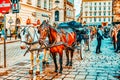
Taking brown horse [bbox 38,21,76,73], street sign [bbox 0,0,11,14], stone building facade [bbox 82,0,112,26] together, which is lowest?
brown horse [bbox 38,21,76,73]

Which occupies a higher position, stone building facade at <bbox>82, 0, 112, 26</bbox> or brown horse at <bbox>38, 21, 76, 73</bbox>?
stone building facade at <bbox>82, 0, 112, 26</bbox>

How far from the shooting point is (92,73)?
10.5 meters

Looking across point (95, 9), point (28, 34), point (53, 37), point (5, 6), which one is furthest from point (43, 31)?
point (95, 9)

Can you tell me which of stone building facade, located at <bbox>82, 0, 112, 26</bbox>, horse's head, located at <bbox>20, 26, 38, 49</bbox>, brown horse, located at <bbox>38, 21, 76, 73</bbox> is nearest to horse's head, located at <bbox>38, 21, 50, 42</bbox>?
brown horse, located at <bbox>38, 21, 76, 73</bbox>

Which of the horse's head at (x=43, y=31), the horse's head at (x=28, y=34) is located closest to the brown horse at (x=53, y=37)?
the horse's head at (x=43, y=31)

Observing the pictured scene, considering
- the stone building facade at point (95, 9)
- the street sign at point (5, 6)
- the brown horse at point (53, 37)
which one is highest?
the stone building facade at point (95, 9)

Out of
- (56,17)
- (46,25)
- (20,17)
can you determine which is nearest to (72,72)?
(46,25)

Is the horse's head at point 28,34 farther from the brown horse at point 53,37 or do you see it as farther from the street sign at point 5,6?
the street sign at point 5,6

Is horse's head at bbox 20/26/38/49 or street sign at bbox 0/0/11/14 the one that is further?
street sign at bbox 0/0/11/14

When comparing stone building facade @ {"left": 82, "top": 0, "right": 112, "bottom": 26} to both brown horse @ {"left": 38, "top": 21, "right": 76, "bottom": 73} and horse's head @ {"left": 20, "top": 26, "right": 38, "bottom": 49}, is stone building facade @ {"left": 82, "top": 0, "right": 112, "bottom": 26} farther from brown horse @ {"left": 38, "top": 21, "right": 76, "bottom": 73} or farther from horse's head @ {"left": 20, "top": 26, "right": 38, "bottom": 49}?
horse's head @ {"left": 20, "top": 26, "right": 38, "bottom": 49}

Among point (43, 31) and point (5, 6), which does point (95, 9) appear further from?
point (43, 31)

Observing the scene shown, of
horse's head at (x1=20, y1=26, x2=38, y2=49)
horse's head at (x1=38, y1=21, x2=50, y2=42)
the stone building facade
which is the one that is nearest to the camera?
horse's head at (x1=38, y1=21, x2=50, y2=42)

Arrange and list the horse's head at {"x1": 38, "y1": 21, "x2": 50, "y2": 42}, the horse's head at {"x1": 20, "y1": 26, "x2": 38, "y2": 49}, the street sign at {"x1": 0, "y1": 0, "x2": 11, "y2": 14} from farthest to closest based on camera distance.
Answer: the street sign at {"x1": 0, "y1": 0, "x2": 11, "y2": 14} → the horse's head at {"x1": 20, "y1": 26, "x2": 38, "y2": 49} → the horse's head at {"x1": 38, "y1": 21, "x2": 50, "y2": 42}

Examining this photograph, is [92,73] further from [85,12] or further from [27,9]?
[85,12]
